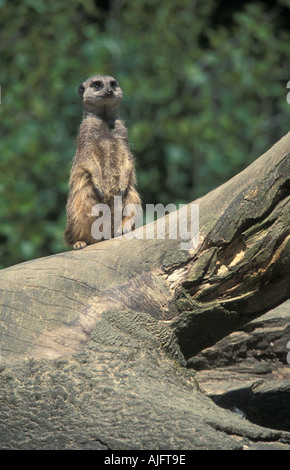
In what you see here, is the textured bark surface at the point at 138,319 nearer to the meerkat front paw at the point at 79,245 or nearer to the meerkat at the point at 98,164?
the meerkat front paw at the point at 79,245

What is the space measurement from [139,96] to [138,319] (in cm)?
369

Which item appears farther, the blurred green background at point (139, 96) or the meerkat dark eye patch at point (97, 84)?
the blurred green background at point (139, 96)

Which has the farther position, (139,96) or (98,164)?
(139,96)

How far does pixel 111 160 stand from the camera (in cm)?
396

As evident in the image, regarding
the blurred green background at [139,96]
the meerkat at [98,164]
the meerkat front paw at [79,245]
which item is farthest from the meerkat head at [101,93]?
the blurred green background at [139,96]

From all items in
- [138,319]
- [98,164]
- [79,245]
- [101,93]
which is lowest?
[138,319]

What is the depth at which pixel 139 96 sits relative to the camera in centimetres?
587

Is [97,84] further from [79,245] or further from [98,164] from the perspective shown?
[79,245]

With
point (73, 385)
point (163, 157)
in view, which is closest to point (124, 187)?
point (73, 385)

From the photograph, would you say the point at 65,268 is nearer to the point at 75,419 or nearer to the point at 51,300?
the point at 51,300

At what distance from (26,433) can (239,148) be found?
4442 mm

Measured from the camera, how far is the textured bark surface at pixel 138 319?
2163 mm

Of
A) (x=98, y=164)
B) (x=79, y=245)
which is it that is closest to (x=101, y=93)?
(x=98, y=164)

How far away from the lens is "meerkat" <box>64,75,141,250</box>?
3.66 meters
